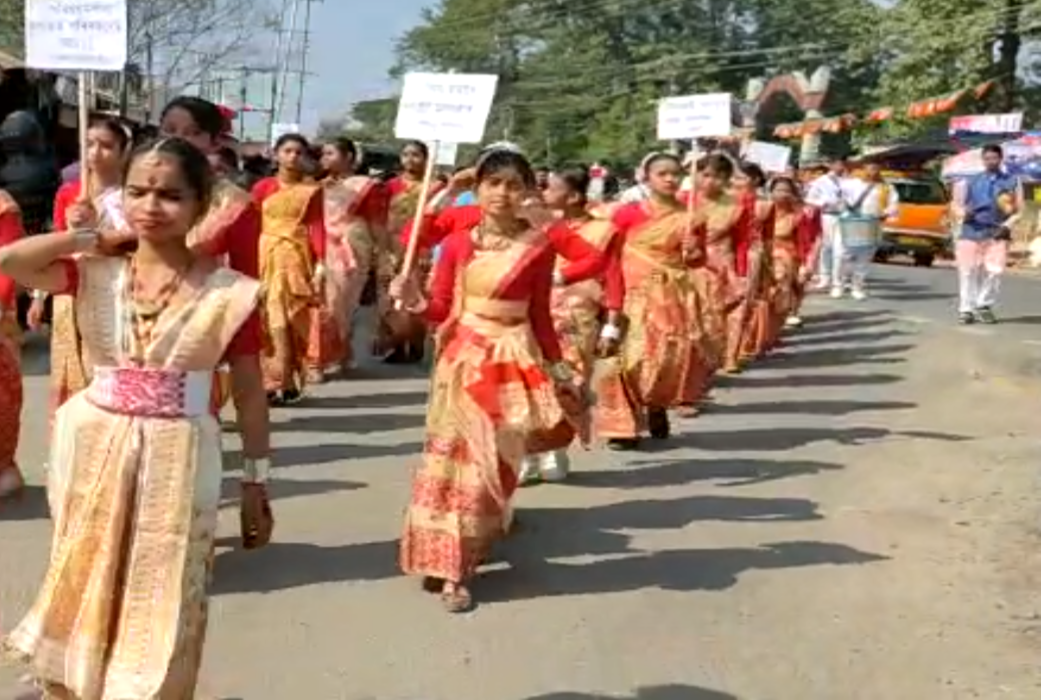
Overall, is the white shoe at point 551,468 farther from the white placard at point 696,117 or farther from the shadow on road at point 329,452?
the white placard at point 696,117

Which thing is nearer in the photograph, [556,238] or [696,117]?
[556,238]

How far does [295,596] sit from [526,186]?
1754mm

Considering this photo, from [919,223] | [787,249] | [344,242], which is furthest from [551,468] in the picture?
[919,223]

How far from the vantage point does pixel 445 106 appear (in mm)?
7727

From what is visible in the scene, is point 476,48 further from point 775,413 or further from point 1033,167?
point 775,413

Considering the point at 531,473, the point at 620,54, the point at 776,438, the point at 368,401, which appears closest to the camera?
the point at 531,473

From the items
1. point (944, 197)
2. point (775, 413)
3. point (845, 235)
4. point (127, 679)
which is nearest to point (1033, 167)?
point (944, 197)

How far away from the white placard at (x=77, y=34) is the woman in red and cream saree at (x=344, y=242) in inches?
227

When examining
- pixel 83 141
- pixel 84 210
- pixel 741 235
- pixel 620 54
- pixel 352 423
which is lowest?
pixel 352 423

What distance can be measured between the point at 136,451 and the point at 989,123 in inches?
1751

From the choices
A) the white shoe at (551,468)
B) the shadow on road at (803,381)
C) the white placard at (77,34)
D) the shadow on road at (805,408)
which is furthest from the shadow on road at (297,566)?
the shadow on road at (803,381)

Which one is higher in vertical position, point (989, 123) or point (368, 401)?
point (989, 123)

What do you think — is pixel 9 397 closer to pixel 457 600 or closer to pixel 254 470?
pixel 457 600

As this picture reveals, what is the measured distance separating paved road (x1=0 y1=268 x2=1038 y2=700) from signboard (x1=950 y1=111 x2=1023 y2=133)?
3562 cm
